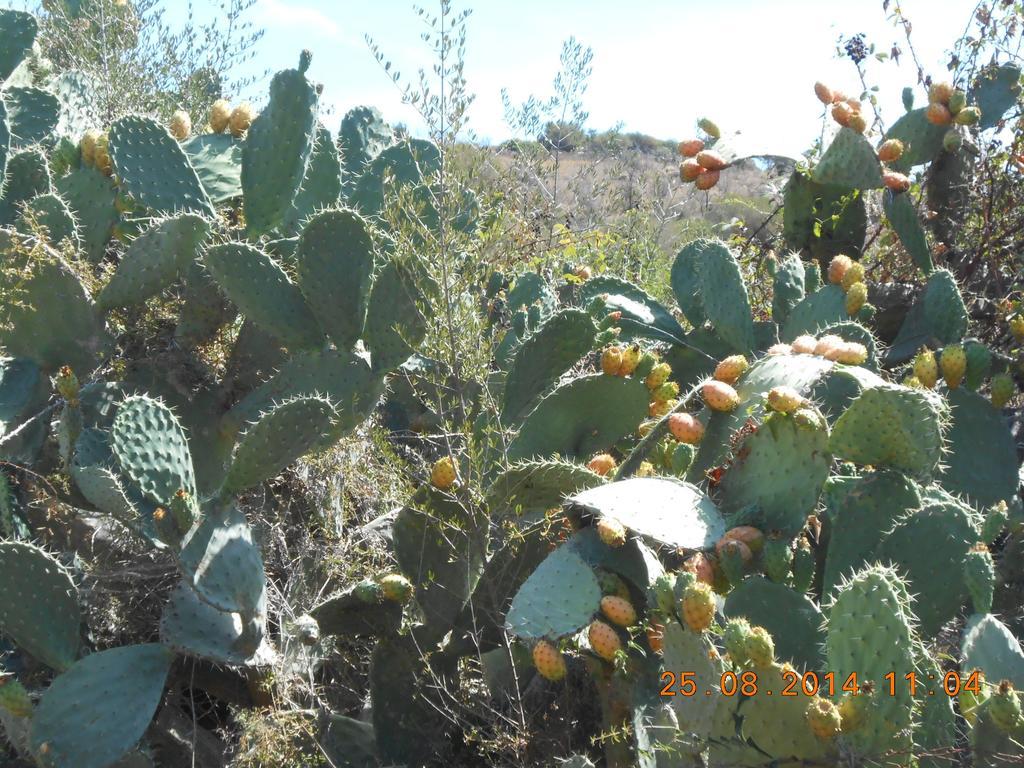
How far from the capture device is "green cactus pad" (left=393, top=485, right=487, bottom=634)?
2402mm

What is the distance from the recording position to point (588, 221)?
5535 millimetres

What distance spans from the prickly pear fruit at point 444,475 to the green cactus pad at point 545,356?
0.38m

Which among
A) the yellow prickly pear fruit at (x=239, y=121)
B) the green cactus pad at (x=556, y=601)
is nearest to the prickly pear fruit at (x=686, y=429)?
the green cactus pad at (x=556, y=601)

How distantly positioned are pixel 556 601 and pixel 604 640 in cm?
13

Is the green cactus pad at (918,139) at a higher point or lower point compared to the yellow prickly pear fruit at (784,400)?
higher

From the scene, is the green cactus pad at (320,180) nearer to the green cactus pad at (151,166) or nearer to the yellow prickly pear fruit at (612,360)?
the green cactus pad at (151,166)

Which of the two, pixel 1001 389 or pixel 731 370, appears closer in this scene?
pixel 731 370

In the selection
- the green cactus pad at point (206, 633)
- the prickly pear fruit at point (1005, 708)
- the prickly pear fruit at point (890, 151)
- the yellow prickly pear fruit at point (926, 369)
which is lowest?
the green cactus pad at point (206, 633)

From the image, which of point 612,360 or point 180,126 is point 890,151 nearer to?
point 612,360

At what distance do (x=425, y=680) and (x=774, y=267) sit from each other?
1990mm

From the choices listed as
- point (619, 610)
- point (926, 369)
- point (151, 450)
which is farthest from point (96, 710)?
point (926, 369)

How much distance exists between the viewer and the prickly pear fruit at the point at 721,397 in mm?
2389

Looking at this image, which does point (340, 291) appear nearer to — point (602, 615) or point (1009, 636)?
point (602, 615)

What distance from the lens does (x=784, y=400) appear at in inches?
82.1
